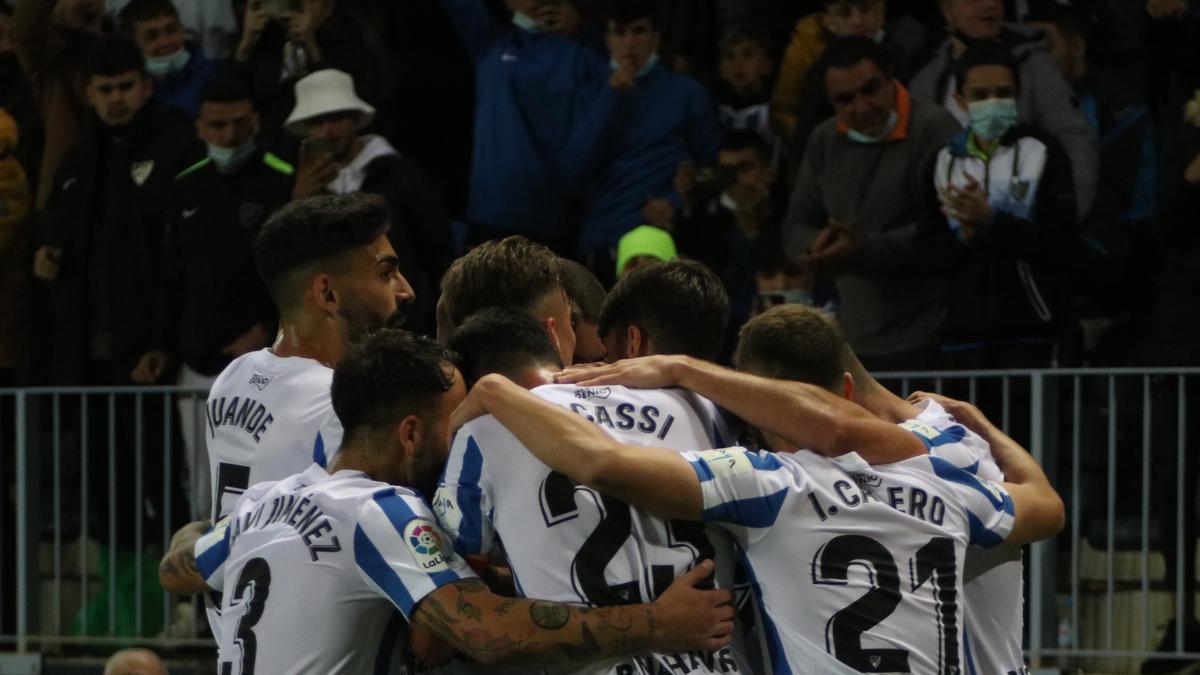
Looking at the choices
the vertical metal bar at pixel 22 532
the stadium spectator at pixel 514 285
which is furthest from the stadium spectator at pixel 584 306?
the vertical metal bar at pixel 22 532

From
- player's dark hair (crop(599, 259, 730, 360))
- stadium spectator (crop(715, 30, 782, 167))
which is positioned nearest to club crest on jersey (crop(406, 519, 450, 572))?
player's dark hair (crop(599, 259, 730, 360))

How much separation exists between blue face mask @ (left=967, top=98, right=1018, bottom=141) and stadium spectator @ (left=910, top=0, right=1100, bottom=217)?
0.29 meters

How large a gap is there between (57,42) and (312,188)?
120 inches

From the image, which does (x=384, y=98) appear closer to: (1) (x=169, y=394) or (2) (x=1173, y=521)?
(1) (x=169, y=394)

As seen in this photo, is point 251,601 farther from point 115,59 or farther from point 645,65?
point 115,59

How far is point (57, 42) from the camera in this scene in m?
12.3

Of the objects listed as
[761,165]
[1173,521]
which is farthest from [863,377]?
[761,165]

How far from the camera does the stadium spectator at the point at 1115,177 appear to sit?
9.70m

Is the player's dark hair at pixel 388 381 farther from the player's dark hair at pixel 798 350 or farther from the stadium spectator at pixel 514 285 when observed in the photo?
the player's dark hair at pixel 798 350

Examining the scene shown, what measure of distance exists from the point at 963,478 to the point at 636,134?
Result: 586 centimetres

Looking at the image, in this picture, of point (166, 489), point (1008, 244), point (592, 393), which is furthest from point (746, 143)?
point (592, 393)

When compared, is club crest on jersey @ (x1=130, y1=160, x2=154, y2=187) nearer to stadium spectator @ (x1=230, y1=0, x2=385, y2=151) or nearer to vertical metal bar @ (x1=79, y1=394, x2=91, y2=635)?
stadium spectator @ (x1=230, y1=0, x2=385, y2=151)

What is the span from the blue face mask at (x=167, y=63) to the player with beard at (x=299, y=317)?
6.40 meters

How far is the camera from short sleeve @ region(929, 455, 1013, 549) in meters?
5.11
